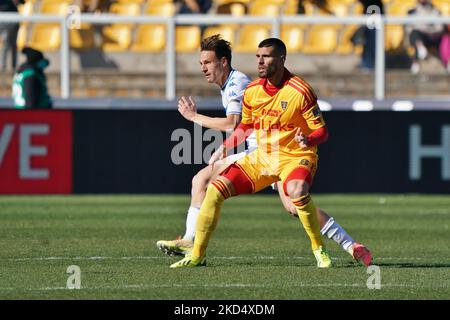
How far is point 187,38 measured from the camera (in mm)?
21562

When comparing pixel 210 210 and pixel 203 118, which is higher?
pixel 203 118

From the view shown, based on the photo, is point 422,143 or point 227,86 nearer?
point 227,86

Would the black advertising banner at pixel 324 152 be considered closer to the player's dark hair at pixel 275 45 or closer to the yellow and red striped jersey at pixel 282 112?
the yellow and red striped jersey at pixel 282 112

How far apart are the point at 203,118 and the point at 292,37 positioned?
1003cm

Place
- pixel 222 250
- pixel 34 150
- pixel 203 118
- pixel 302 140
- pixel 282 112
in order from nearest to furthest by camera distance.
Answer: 1. pixel 302 140
2. pixel 282 112
3. pixel 203 118
4. pixel 222 250
5. pixel 34 150

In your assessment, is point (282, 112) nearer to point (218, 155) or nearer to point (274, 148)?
point (274, 148)

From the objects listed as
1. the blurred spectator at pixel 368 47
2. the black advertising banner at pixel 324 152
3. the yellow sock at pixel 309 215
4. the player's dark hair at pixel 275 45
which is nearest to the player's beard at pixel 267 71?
the player's dark hair at pixel 275 45

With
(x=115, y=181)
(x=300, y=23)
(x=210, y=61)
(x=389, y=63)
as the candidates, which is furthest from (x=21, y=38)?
(x=210, y=61)

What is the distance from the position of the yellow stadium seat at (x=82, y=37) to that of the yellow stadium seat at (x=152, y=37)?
76 cm

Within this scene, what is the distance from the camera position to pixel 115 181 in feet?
70.3

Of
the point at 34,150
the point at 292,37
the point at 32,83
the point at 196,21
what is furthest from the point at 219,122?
the point at 292,37

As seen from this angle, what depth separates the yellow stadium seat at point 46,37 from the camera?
70.3 feet

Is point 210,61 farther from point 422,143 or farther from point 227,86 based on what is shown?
point 422,143
